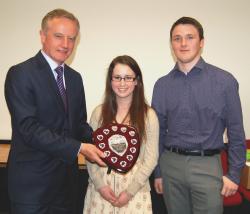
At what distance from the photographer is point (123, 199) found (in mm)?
2078

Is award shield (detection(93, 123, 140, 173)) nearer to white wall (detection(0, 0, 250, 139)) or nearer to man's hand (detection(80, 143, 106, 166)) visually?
man's hand (detection(80, 143, 106, 166))

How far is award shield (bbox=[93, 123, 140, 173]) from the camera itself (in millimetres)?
2029

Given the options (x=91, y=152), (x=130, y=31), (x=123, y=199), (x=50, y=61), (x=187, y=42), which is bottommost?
(x=123, y=199)

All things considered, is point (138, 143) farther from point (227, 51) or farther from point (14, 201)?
point (227, 51)

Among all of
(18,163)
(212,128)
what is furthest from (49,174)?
(212,128)

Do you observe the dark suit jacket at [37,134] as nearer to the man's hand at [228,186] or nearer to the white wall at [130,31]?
the man's hand at [228,186]

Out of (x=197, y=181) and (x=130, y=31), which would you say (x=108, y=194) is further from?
(x=130, y=31)

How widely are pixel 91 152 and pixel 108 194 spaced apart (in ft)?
1.35

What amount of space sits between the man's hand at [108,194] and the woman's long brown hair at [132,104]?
1.42ft

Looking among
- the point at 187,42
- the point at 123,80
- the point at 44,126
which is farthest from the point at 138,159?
the point at 187,42

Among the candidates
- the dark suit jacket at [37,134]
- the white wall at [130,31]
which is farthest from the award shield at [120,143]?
the white wall at [130,31]

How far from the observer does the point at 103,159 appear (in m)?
1.96

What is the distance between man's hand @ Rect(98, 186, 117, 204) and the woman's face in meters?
0.67

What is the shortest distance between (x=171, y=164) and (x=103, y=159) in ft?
1.92
